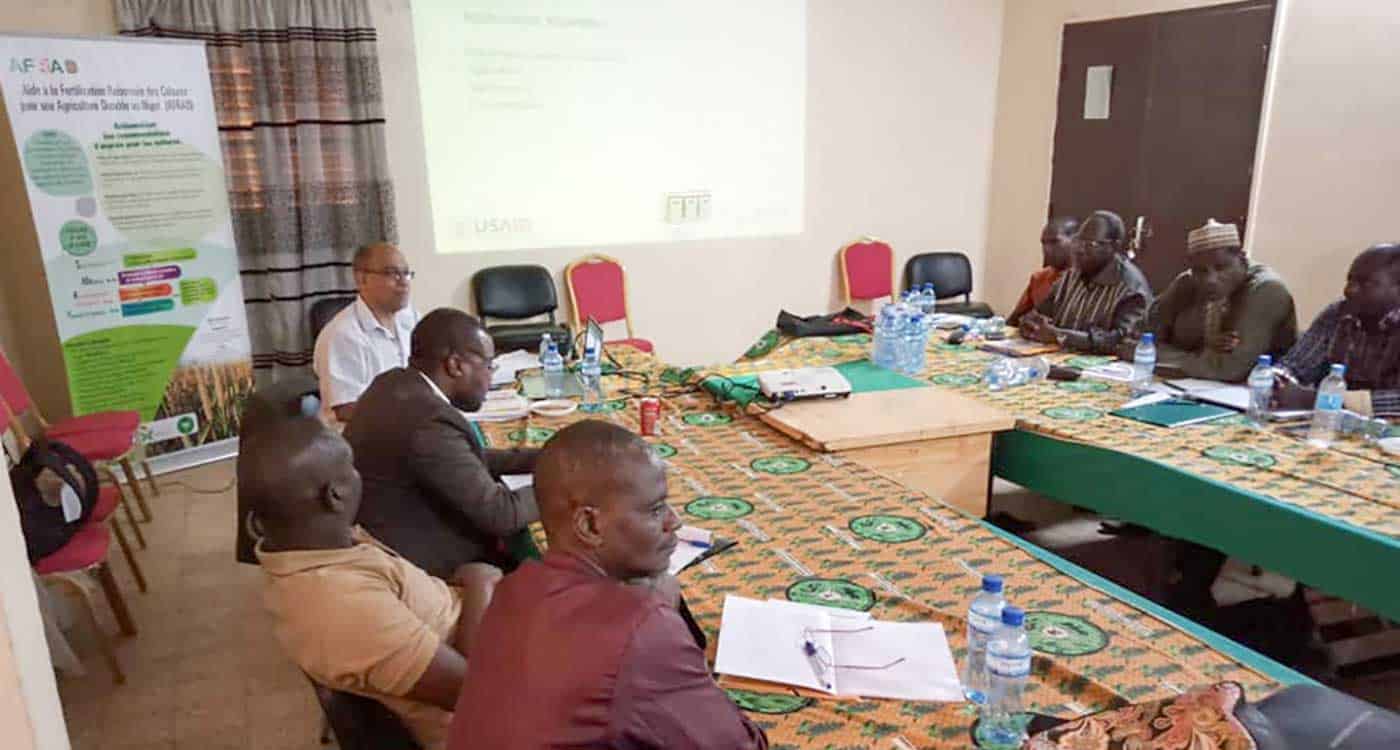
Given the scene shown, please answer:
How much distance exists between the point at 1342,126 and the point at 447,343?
4.27 metres

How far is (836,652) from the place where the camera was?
1.44 m

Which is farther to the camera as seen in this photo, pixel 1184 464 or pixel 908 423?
pixel 908 423

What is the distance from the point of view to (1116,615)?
5.06 feet

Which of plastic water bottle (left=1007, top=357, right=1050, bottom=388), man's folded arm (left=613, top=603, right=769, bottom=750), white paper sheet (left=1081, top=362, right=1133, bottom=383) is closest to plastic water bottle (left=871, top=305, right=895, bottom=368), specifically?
plastic water bottle (left=1007, top=357, right=1050, bottom=388)

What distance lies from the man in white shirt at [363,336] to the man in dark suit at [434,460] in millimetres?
983

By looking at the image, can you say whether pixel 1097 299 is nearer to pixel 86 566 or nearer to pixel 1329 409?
pixel 1329 409

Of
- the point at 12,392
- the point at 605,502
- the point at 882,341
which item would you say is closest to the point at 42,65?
the point at 12,392

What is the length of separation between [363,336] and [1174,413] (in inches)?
104

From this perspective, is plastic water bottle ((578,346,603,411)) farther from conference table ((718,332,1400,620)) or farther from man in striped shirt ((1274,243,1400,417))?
man in striped shirt ((1274,243,1400,417))

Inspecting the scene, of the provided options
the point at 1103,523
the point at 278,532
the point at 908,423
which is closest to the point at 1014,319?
the point at 1103,523

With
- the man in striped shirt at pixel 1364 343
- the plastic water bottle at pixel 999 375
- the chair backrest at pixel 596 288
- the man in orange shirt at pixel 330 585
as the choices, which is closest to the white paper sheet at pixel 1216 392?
the man in striped shirt at pixel 1364 343

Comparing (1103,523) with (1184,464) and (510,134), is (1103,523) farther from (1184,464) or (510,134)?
(510,134)

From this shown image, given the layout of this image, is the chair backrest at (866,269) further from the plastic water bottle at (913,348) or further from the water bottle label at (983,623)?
the water bottle label at (983,623)

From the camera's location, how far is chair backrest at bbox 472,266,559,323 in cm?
490
